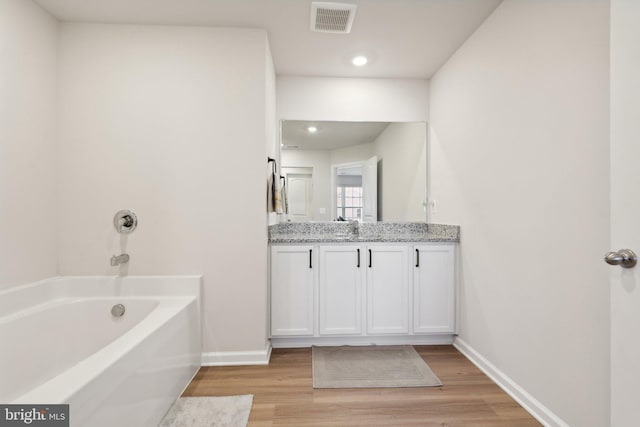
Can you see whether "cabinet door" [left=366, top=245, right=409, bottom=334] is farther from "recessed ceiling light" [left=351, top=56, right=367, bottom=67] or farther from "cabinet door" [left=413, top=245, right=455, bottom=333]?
"recessed ceiling light" [left=351, top=56, right=367, bottom=67]

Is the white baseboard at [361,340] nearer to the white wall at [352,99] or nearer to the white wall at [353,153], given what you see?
the white wall at [353,153]

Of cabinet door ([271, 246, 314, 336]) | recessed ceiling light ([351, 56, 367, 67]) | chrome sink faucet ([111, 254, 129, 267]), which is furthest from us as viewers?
recessed ceiling light ([351, 56, 367, 67])

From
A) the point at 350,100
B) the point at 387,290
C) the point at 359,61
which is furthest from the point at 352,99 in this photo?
the point at 387,290

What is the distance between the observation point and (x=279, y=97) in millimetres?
3010

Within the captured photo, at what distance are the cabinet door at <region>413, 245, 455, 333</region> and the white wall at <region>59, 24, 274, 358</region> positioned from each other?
1.31m

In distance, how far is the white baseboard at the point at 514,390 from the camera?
1588mm

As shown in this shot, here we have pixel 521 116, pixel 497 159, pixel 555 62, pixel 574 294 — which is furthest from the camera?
pixel 497 159

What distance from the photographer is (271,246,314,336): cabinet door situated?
8.24ft

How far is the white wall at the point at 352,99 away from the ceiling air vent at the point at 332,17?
2.59ft

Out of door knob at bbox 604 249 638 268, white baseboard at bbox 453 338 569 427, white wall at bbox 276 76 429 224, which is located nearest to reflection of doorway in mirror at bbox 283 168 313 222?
white wall at bbox 276 76 429 224

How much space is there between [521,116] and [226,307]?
7.70 feet

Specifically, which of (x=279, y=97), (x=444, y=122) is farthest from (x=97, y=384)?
(x=444, y=122)

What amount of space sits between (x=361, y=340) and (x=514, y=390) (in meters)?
1.14

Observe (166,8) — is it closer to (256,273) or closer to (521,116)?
(256,273)
